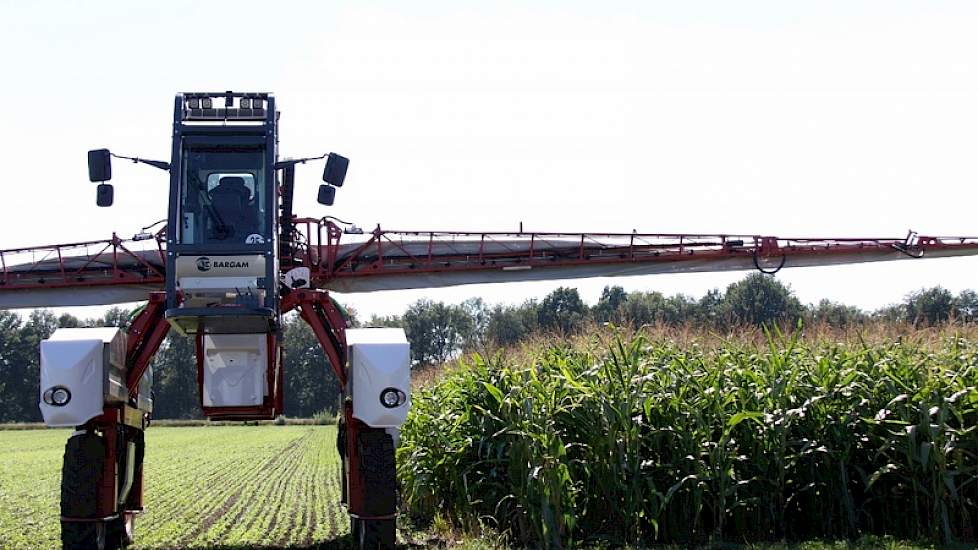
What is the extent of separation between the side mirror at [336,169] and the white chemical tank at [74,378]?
2575 millimetres

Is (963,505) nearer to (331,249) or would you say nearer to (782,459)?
(782,459)

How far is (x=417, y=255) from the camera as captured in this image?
20062 millimetres

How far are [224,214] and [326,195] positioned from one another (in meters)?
1.01

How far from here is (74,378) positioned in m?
10.1

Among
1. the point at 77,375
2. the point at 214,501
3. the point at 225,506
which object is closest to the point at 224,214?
the point at 77,375

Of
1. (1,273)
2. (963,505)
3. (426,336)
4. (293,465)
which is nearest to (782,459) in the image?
(963,505)

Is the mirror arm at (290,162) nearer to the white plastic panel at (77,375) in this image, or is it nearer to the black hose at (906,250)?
the white plastic panel at (77,375)

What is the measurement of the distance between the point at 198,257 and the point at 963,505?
7360 mm

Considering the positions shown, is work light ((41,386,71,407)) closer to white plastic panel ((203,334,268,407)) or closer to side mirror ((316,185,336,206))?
white plastic panel ((203,334,268,407))

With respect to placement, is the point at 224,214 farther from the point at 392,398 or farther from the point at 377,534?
the point at 377,534

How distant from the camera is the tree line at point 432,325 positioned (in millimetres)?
18875

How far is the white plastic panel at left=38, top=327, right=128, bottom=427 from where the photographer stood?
394 inches

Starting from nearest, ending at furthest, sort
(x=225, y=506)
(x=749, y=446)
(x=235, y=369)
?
A: (x=749, y=446), (x=235, y=369), (x=225, y=506)

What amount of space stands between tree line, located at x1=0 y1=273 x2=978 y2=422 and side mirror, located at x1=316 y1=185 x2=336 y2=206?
3226 millimetres
